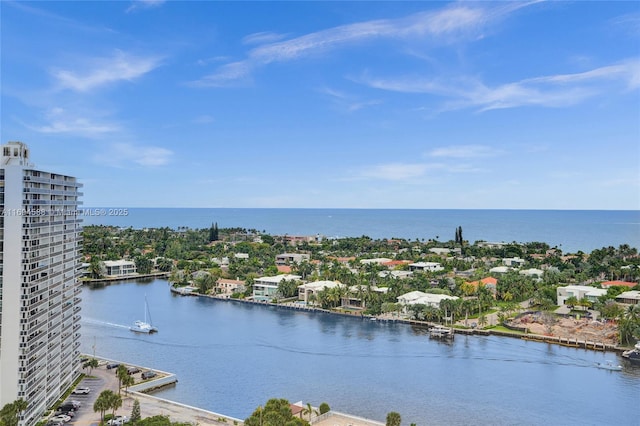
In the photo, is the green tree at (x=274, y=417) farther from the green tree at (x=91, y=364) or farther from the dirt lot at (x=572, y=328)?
the dirt lot at (x=572, y=328)

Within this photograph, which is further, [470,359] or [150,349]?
[150,349]

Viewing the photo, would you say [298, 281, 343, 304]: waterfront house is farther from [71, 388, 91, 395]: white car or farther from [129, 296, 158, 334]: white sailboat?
[71, 388, 91, 395]: white car

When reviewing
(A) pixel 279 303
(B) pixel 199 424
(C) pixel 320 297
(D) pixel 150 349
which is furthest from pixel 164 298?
(B) pixel 199 424

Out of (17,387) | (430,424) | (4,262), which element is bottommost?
(430,424)

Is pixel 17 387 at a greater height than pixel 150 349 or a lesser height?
greater

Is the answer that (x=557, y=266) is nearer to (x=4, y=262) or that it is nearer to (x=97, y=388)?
(x=97, y=388)

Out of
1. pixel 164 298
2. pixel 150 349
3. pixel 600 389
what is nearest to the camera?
pixel 600 389

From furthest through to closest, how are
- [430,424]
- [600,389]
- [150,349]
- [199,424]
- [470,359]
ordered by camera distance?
1. [150,349]
2. [470,359]
3. [600,389]
4. [430,424]
5. [199,424]
